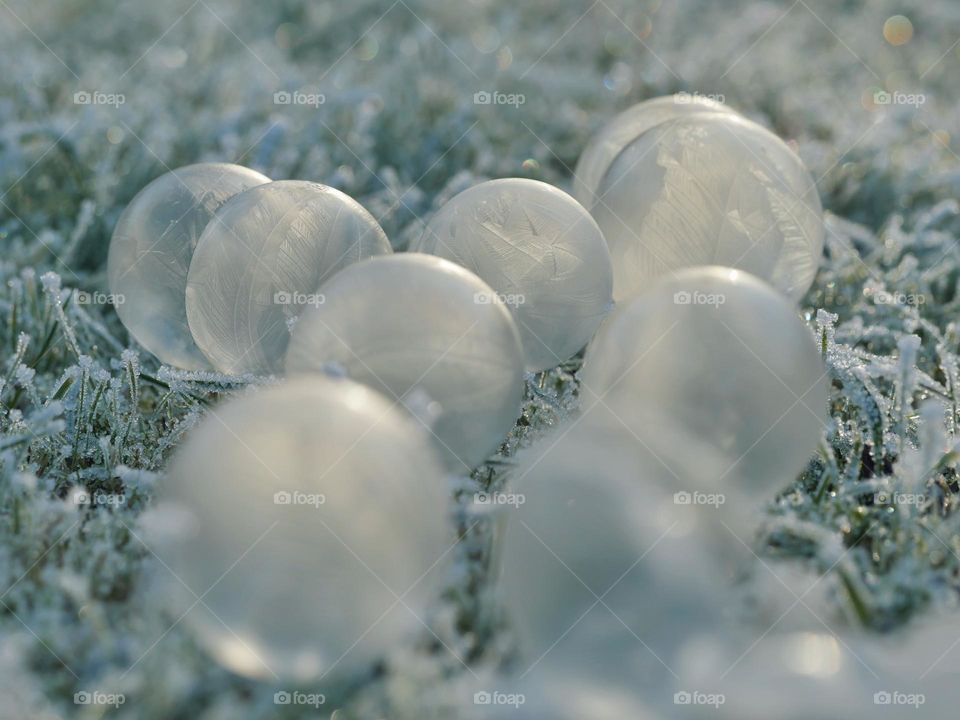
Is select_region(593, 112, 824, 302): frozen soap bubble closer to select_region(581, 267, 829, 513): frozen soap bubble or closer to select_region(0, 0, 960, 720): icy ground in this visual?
select_region(0, 0, 960, 720): icy ground

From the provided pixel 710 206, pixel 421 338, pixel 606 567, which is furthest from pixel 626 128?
pixel 606 567

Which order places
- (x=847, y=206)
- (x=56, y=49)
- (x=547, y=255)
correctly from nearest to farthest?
(x=547, y=255) → (x=847, y=206) → (x=56, y=49)

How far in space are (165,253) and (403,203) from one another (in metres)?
0.89

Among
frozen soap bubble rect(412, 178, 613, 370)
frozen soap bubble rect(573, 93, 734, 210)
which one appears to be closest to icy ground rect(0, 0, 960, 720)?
frozen soap bubble rect(412, 178, 613, 370)

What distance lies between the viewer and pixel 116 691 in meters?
1.31

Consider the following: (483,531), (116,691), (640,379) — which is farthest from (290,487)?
(640,379)

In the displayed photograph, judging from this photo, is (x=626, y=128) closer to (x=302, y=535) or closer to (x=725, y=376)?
(x=725, y=376)

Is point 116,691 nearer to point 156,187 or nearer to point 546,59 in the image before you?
point 156,187

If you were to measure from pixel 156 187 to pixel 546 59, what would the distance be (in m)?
2.85

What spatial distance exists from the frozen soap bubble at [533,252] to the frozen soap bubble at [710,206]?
168 mm

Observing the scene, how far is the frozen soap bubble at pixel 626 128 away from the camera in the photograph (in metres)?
2.46

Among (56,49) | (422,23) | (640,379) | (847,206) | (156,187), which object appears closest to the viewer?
(640,379)

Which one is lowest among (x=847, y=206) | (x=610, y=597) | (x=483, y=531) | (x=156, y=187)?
Result: (x=847, y=206)

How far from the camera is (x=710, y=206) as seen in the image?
6.72 ft
